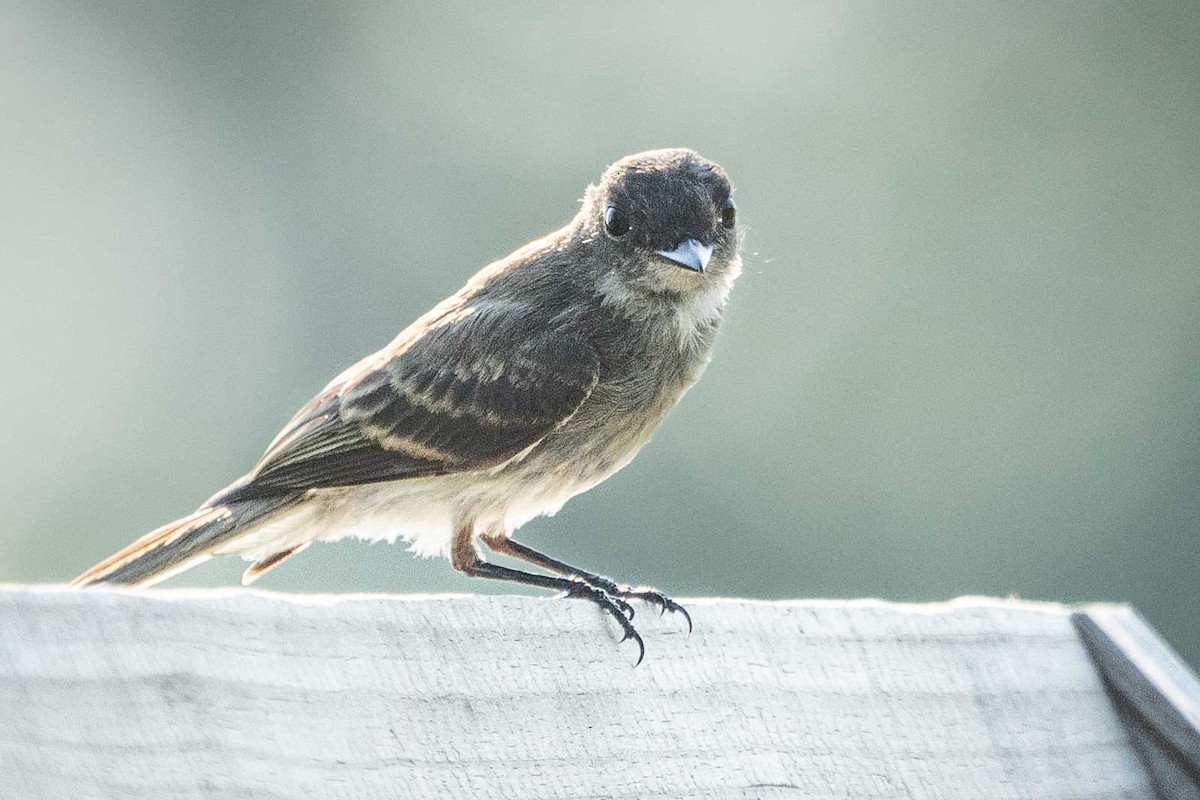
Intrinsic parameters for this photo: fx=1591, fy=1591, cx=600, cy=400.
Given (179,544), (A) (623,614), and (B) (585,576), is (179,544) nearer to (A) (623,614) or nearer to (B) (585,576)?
(B) (585,576)

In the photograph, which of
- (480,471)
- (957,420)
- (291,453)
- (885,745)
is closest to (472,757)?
(885,745)

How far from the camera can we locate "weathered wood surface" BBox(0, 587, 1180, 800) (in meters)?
2.12

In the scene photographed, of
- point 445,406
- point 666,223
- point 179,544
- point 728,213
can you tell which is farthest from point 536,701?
point 728,213

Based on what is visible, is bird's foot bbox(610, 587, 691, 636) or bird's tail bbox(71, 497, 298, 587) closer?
bird's foot bbox(610, 587, 691, 636)

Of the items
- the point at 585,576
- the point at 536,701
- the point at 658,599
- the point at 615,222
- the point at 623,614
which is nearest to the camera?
the point at 536,701

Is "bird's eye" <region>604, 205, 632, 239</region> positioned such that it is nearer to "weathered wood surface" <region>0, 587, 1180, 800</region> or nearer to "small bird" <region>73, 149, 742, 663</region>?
"small bird" <region>73, 149, 742, 663</region>

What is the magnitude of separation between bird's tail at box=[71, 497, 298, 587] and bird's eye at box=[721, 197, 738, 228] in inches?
62.1

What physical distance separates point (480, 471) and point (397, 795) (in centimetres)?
216

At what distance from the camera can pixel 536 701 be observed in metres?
2.65

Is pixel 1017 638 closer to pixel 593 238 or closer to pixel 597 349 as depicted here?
pixel 597 349

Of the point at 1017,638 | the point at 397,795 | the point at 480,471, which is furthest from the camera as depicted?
the point at 480,471

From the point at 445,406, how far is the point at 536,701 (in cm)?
212

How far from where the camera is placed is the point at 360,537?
4.76 m

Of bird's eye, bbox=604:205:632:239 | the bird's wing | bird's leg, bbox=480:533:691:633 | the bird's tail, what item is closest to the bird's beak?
bird's eye, bbox=604:205:632:239
